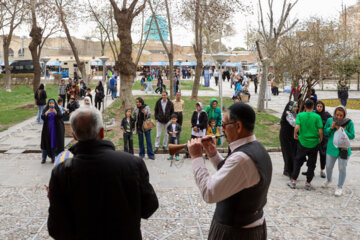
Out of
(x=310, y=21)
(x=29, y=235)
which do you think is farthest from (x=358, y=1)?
(x=29, y=235)

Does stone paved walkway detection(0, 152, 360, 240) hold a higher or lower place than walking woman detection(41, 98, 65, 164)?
lower

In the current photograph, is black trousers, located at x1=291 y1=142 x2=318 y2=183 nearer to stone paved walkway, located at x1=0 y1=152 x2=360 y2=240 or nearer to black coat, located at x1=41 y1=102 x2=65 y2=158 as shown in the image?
stone paved walkway, located at x1=0 y1=152 x2=360 y2=240

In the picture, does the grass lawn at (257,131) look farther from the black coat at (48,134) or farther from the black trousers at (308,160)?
the black trousers at (308,160)

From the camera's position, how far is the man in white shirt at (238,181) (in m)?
2.16

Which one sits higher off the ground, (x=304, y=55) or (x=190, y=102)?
(x=304, y=55)

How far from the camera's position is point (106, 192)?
83.7 inches

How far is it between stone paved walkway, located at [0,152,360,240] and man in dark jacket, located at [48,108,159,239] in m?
2.70

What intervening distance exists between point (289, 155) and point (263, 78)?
9.77 metres

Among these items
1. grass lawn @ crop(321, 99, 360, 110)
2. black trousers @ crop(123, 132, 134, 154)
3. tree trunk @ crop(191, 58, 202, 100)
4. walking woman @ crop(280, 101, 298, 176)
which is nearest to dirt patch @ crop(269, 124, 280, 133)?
walking woman @ crop(280, 101, 298, 176)

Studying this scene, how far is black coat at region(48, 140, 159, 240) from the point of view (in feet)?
6.89

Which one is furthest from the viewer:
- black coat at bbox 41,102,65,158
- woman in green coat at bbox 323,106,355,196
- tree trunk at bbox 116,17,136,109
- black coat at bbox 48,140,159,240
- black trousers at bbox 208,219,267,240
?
tree trunk at bbox 116,17,136,109

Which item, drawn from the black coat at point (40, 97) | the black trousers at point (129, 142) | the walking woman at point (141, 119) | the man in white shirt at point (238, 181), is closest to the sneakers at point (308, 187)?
the walking woman at point (141, 119)

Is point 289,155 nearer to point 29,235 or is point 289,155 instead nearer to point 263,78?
point 29,235

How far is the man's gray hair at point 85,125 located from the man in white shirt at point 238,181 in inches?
25.4
